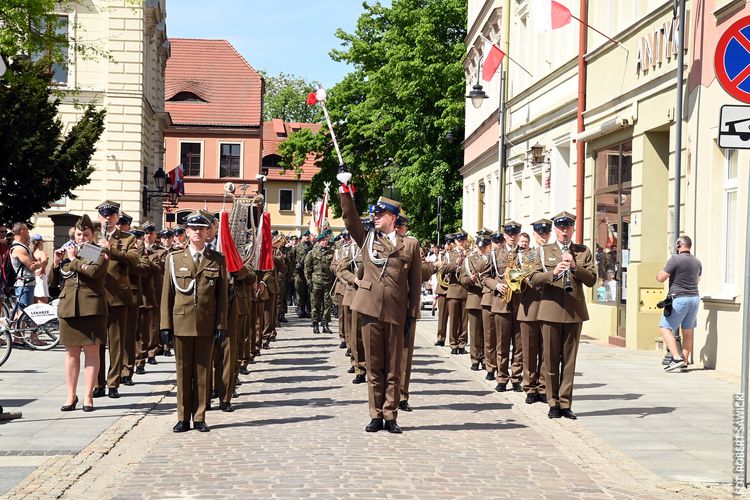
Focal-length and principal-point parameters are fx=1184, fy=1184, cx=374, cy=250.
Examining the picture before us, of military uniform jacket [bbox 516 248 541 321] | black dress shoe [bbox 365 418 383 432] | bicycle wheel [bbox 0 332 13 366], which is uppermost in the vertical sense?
military uniform jacket [bbox 516 248 541 321]

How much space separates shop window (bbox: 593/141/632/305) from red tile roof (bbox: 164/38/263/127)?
52.2 metres

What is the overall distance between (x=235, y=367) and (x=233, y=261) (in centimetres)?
179

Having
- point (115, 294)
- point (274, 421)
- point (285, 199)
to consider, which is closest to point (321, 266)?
point (115, 294)

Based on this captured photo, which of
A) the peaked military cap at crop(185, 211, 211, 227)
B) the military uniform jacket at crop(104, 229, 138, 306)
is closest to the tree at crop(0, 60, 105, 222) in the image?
the military uniform jacket at crop(104, 229, 138, 306)

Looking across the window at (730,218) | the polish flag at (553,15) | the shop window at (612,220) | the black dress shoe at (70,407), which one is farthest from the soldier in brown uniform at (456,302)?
the black dress shoe at (70,407)

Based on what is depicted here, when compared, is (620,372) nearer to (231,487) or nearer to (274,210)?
(231,487)

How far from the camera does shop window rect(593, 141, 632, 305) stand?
2117cm

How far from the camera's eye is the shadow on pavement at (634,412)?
462 inches

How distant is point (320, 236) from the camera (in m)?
25.1

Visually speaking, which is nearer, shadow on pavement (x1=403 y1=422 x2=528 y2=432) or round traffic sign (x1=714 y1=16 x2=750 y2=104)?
round traffic sign (x1=714 y1=16 x2=750 y2=104)

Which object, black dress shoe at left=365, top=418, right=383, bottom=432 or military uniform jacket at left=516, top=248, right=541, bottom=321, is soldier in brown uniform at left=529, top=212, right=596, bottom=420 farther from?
black dress shoe at left=365, top=418, right=383, bottom=432

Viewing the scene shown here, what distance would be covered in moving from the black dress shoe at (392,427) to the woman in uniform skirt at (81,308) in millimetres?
3078

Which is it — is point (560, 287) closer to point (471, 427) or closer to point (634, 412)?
point (634, 412)

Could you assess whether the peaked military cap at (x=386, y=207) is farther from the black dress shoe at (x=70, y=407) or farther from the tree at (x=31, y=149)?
Answer: the tree at (x=31, y=149)
